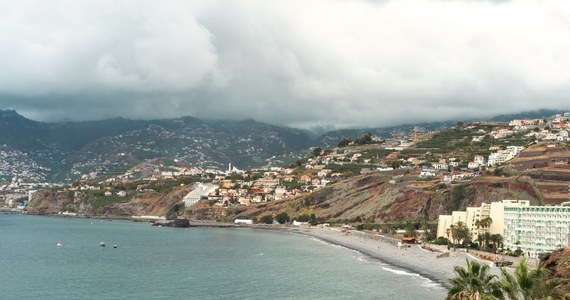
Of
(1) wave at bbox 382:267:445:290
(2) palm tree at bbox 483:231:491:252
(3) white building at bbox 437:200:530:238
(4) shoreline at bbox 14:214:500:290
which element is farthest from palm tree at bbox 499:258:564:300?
(2) palm tree at bbox 483:231:491:252

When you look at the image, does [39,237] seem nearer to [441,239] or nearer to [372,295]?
[441,239]

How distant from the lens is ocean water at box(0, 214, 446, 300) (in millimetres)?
67312

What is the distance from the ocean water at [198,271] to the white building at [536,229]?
1892cm

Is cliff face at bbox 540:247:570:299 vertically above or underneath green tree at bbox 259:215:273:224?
underneath

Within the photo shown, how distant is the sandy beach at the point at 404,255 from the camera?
78719 millimetres

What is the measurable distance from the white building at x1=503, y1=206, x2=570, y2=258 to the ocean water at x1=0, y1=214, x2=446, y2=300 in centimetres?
1892

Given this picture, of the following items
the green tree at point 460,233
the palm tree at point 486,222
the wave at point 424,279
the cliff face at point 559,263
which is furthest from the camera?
the green tree at point 460,233

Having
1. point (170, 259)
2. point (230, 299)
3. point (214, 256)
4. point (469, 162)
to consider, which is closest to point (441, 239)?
point (214, 256)

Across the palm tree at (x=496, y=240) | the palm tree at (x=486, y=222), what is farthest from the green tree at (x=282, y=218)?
the palm tree at (x=496, y=240)

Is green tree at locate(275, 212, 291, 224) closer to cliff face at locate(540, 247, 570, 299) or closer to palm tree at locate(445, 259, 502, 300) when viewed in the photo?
cliff face at locate(540, 247, 570, 299)

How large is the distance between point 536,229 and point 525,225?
2.40 meters

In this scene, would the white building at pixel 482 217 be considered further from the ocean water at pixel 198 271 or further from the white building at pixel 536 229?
the ocean water at pixel 198 271

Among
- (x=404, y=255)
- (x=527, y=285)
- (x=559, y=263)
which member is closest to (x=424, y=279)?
(x=404, y=255)

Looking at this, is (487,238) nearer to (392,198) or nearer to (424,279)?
(424,279)
